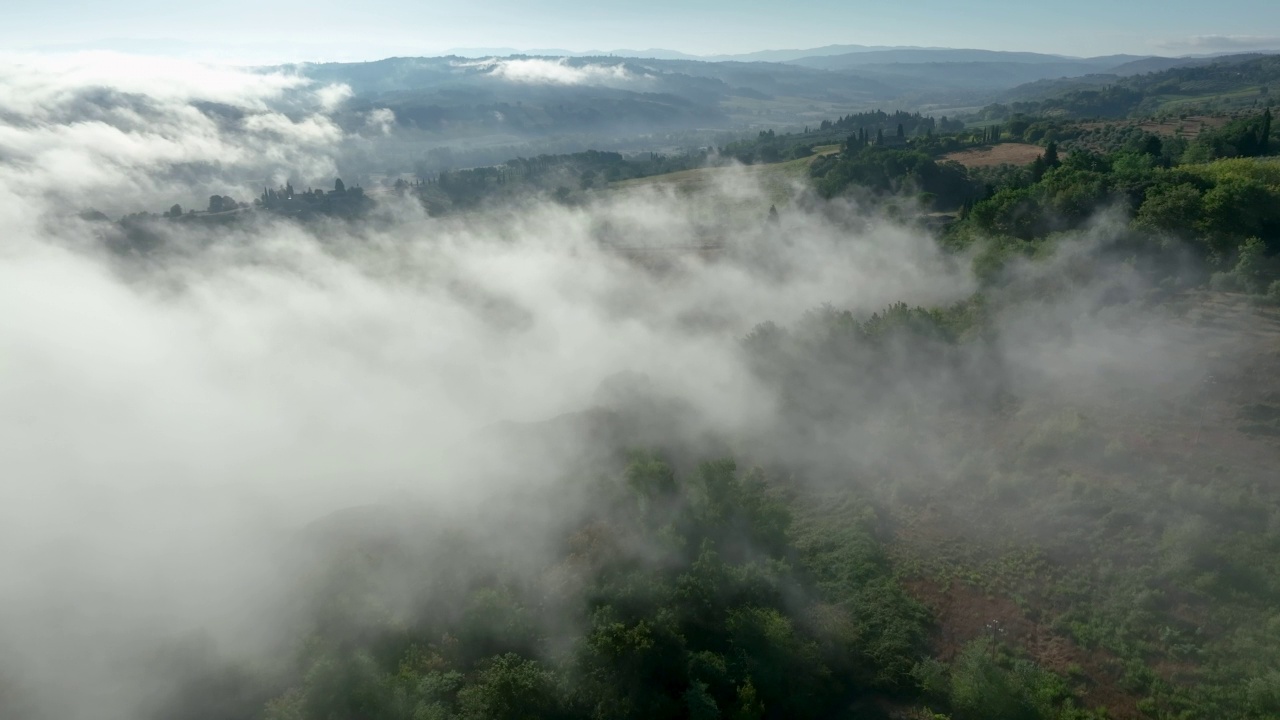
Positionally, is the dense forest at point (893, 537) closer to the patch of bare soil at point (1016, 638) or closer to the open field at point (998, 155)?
the patch of bare soil at point (1016, 638)

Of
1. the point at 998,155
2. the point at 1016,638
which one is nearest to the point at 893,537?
the point at 1016,638

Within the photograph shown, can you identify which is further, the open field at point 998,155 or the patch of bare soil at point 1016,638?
the open field at point 998,155

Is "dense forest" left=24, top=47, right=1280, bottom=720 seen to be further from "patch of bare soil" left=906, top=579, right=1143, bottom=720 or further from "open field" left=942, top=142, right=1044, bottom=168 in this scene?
"open field" left=942, top=142, right=1044, bottom=168

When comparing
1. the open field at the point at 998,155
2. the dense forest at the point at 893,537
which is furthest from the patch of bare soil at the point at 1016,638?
the open field at the point at 998,155

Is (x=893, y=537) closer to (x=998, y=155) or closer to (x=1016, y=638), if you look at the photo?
(x=1016, y=638)

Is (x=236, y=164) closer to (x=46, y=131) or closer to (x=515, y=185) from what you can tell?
(x=46, y=131)

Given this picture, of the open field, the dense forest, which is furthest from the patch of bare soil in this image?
the open field

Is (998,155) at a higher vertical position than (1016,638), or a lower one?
higher

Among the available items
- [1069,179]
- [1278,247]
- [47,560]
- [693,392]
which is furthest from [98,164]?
[1278,247]
